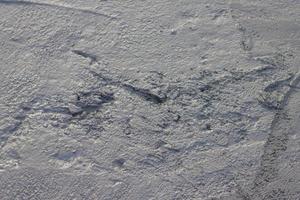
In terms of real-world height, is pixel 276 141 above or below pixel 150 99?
below


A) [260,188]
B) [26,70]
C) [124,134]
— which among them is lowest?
[260,188]

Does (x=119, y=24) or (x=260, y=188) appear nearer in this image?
(x=260, y=188)

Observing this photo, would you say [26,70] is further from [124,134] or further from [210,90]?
[210,90]

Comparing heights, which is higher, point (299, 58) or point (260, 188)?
point (299, 58)

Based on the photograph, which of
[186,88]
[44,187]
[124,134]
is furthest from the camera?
[186,88]

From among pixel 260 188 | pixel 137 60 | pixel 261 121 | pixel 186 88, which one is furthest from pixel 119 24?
pixel 260 188
